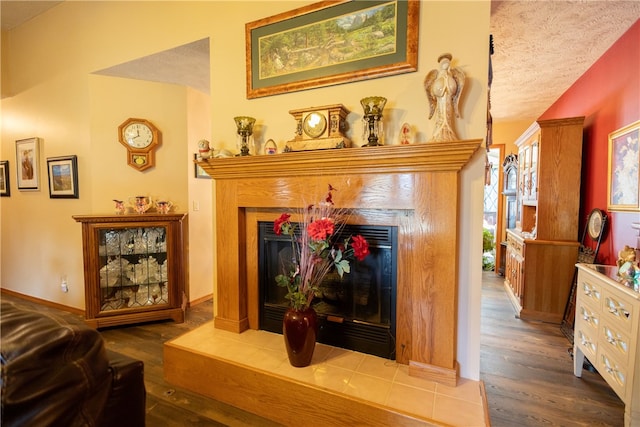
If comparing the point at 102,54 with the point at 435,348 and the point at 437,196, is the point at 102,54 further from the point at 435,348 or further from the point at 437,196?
the point at 435,348

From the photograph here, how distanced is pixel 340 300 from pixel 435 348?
0.64 m

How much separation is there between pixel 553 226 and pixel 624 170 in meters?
0.82

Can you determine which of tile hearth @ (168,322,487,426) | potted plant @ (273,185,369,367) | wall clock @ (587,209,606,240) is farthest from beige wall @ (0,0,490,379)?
wall clock @ (587,209,606,240)

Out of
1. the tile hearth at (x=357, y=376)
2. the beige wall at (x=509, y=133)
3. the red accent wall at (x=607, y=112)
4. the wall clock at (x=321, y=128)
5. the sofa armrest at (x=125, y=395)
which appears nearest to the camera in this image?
the sofa armrest at (x=125, y=395)

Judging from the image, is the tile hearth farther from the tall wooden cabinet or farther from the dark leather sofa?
the tall wooden cabinet

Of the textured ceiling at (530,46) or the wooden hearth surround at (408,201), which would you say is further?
the textured ceiling at (530,46)

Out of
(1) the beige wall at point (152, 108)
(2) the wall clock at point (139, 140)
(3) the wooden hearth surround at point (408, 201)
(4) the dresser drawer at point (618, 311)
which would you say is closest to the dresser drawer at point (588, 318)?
(4) the dresser drawer at point (618, 311)

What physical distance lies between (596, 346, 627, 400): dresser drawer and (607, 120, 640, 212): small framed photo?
117cm

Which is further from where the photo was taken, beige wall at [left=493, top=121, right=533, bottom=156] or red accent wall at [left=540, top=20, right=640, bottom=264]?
beige wall at [left=493, top=121, right=533, bottom=156]

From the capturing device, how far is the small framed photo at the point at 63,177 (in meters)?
2.99

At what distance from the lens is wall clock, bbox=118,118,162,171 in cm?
295

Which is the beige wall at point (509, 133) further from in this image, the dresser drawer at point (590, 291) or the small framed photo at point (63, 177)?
the small framed photo at point (63, 177)

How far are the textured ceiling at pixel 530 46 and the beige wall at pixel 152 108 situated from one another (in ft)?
0.42

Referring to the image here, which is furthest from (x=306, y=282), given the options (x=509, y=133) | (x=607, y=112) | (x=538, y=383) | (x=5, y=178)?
(x=509, y=133)
